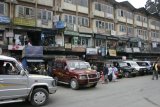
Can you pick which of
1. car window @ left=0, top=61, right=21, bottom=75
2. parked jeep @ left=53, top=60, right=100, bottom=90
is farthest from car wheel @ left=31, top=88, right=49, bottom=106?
parked jeep @ left=53, top=60, right=100, bottom=90

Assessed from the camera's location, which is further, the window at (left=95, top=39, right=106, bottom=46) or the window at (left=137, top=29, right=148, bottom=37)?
the window at (left=137, top=29, right=148, bottom=37)

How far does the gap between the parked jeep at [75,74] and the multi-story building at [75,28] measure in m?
10.4

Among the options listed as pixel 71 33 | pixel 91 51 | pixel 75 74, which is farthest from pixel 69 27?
pixel 75 74

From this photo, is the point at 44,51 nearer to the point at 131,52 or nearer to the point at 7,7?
the point at 7,7

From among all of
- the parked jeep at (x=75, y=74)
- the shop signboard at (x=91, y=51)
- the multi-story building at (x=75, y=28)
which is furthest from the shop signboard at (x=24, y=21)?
the parked jeep at (x=75, y=74)

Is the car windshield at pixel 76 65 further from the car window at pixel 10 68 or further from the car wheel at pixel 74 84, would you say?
the car window at pixel 10 68

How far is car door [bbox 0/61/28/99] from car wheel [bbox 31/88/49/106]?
1.42 ft

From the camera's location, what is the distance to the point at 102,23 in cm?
4122

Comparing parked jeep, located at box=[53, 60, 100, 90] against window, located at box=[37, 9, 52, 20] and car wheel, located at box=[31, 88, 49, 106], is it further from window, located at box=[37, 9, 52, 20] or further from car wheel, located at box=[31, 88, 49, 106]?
window, located at box=[37, 9, 52, 20]

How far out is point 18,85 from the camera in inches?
406

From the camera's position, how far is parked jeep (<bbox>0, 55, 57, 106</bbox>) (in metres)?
9.96

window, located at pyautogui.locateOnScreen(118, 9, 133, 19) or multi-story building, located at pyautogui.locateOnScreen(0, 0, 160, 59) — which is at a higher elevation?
window, located at pyautogui.locateOnScreen(118, 9, 133, 19)

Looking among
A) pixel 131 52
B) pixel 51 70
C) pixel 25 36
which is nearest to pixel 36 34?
pixel 25 36

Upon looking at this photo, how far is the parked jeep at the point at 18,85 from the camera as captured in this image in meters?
9.96
